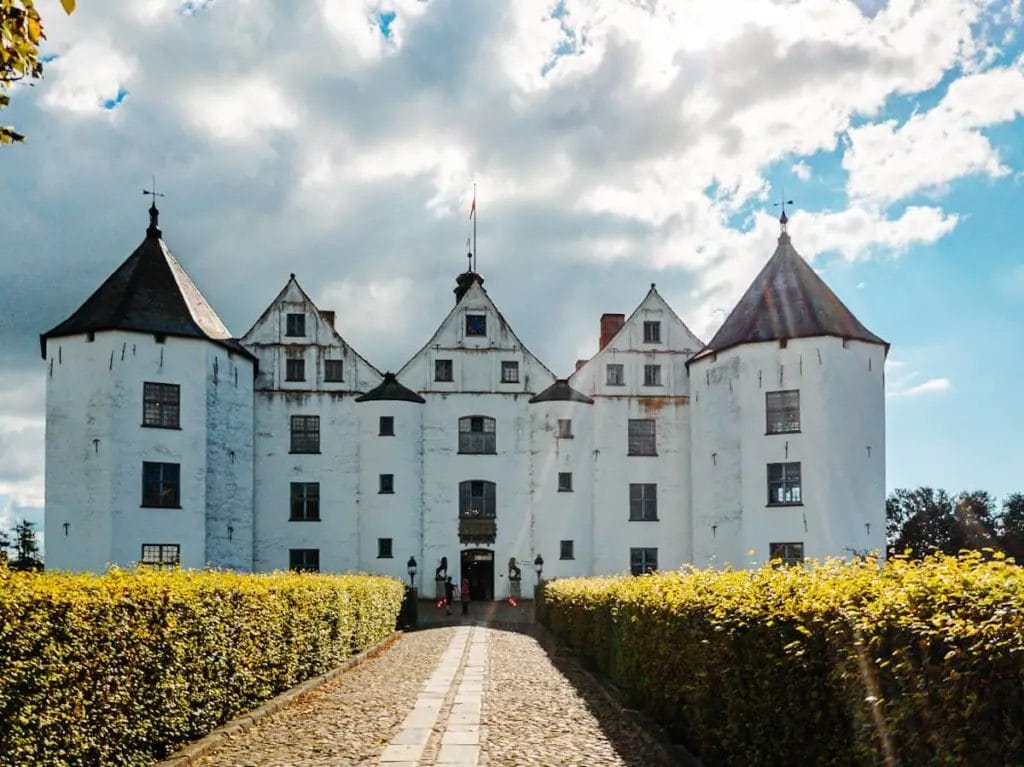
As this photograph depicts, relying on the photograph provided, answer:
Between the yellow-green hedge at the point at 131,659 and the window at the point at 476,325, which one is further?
the window at the point at 476,325

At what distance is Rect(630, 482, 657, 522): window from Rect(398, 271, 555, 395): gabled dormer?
577cm

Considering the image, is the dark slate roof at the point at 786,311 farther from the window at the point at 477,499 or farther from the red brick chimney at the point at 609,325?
the window at the point at 477,499

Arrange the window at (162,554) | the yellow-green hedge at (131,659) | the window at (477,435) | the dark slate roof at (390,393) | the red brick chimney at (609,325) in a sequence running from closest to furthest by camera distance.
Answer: the yellow-green hedge at (131,659) → the window at (162,554) → the dark slate roof at (390,393) → the window at (477,435) → the red brick chimney at (609,325)

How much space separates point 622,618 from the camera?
14.8 metres

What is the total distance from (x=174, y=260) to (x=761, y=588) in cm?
3447

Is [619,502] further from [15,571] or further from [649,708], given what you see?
[15,571]

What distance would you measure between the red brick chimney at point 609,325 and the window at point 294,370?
13.8 meters

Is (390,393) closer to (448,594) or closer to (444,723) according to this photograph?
(448,594)

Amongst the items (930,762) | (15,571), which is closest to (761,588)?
(930,762)

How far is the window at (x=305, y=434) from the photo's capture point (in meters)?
41.2

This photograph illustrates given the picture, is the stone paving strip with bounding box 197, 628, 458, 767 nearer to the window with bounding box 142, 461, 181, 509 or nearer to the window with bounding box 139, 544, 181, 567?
the window with bounding box 139, 544, 181, 567

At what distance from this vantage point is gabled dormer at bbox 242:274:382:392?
1628 inches

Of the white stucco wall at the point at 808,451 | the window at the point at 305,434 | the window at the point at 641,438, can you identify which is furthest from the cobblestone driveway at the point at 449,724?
the window at the point at 641,438

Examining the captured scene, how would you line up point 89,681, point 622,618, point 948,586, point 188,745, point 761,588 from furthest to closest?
point 622,618
point 188,745
point 761,588
point 89,681
point 948,586
